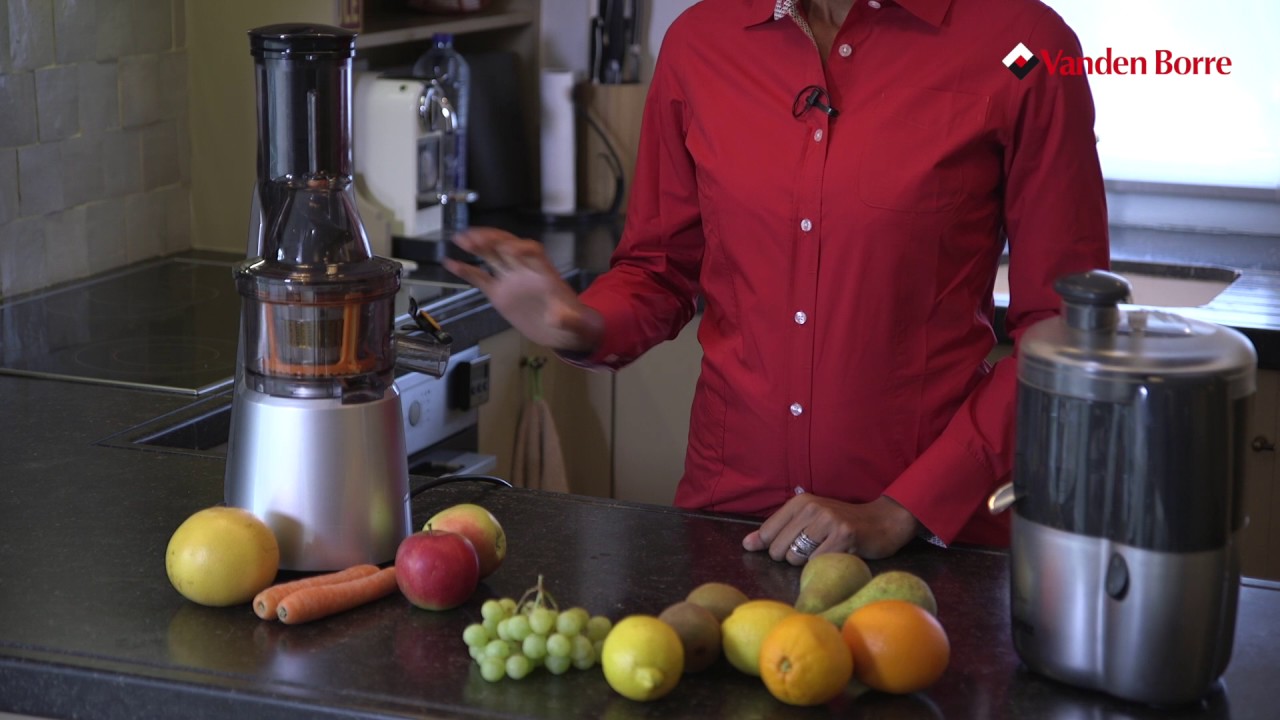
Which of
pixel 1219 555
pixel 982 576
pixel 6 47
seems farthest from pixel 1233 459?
pixel 6 47

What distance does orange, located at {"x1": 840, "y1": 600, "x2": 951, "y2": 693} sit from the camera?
103cm

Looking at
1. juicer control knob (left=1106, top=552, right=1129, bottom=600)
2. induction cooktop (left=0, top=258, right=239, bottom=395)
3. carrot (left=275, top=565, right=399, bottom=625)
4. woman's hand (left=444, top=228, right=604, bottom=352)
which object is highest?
woman's hand (left=444, top=228, right=604, bottom=352)

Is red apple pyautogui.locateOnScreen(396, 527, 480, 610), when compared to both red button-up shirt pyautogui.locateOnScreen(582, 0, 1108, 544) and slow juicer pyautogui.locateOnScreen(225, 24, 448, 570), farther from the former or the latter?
red button-up shirt pyautogui.locateOnScreen(582, 0, 1108, 544)

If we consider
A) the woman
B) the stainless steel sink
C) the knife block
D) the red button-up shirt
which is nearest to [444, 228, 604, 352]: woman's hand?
the woman

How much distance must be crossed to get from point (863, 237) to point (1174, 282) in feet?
4.57

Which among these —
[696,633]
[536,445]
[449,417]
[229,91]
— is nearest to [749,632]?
[696,633]

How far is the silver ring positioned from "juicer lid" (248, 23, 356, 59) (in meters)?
0.62

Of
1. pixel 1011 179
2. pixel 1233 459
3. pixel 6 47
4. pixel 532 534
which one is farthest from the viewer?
pixel 6 47

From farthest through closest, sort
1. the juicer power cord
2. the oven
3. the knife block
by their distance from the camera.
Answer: the knife block < the oven < the juicer power cord

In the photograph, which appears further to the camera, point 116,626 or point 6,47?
point 6,47

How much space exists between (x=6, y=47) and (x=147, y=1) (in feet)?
1.16

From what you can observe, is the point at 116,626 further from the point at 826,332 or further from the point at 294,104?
the point at 826,332

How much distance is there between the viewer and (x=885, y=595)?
1110 mm

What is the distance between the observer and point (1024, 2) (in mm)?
1498
